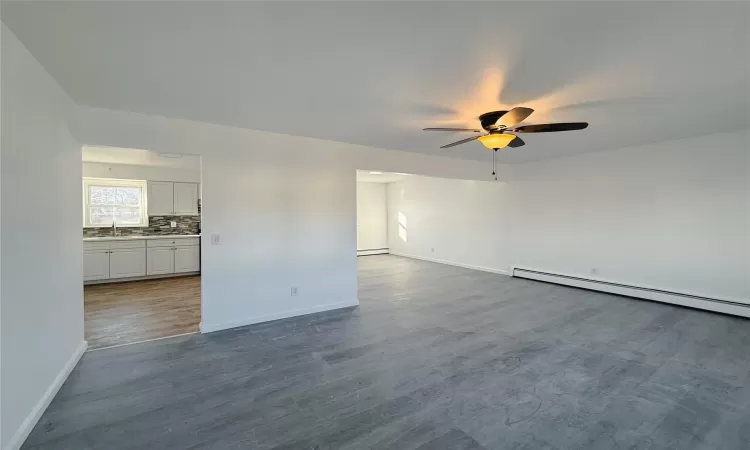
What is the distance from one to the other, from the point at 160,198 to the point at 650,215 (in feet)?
29.5

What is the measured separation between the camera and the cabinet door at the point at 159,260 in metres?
6.62

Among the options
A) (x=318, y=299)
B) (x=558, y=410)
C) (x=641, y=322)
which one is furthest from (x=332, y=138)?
(x=641, y=322)

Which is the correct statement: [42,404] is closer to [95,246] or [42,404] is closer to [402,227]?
[95,246]

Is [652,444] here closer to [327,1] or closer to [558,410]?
[558,410]

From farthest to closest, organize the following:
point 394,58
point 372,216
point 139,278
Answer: point 372,216 < point 139,278 < point 394,58

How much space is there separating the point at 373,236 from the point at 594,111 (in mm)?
8033

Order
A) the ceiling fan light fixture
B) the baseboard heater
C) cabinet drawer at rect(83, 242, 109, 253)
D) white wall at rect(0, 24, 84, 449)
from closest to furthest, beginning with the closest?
1. white wall at rect(0, 24, 84, 449)
2. the ceiling fan light fixture
3. the baseboard heater
4. cabinet drawer at rect(83, 242, 109, 253)

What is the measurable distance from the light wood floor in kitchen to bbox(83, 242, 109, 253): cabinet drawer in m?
0.68

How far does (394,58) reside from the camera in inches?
87.4

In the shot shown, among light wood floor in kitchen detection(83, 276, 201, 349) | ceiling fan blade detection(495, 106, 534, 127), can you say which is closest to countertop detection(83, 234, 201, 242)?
light wood floor in kitchen detection(83, 276, 201, 349)

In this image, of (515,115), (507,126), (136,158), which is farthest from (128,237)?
(515,115)

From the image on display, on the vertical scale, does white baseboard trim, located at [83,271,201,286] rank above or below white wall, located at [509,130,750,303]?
below

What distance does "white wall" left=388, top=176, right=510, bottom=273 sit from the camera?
7582mm

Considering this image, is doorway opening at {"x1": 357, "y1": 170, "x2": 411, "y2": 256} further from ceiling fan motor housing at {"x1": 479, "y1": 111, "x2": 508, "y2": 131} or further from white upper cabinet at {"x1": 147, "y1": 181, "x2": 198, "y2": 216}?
ceiling fan motor housing at {"x1": 479, "y1": 111, "x2": 508, "y2": 131}
